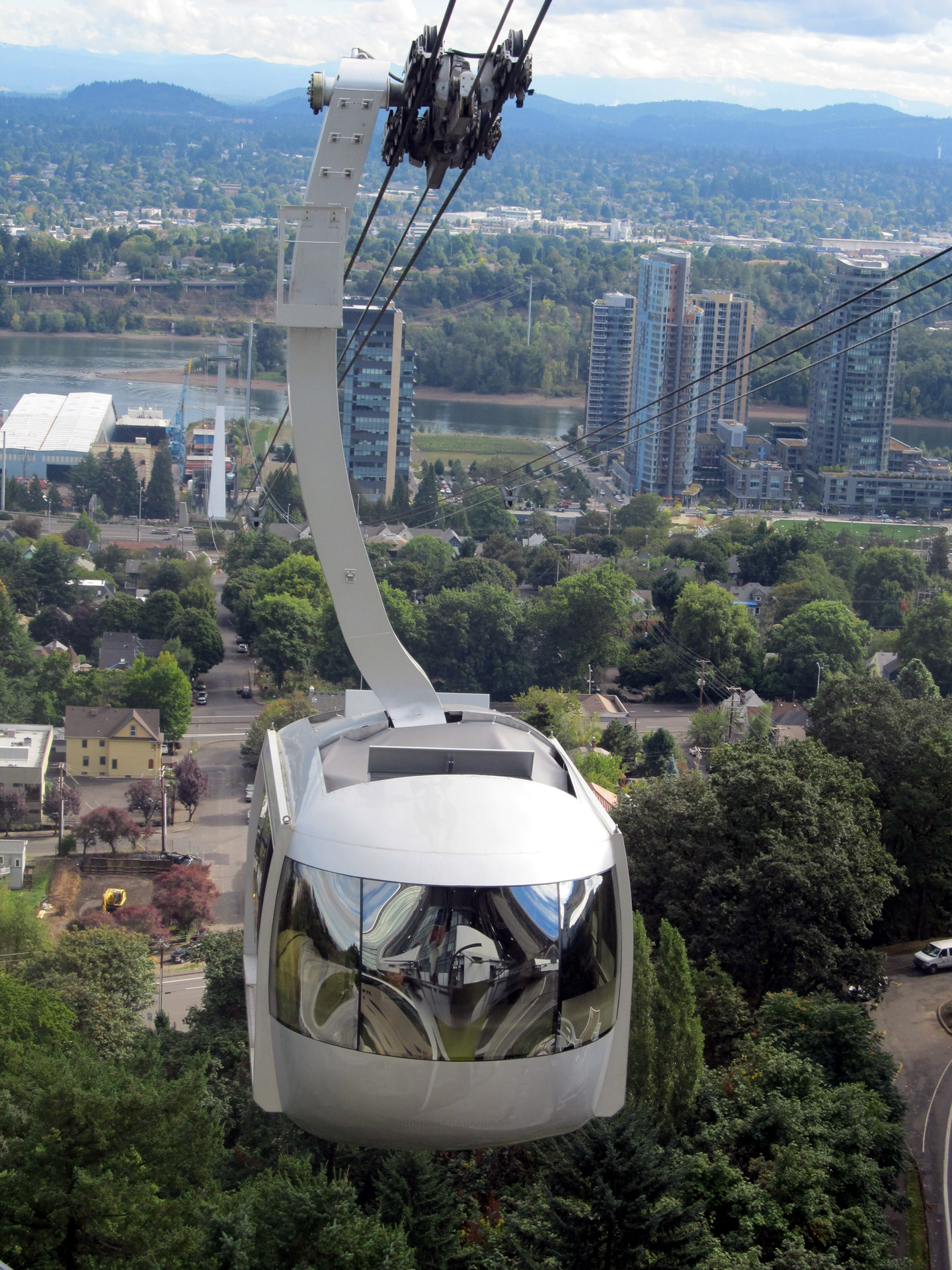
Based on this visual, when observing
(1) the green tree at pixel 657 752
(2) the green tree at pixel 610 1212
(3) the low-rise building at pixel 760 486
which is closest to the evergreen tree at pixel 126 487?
(3) the low-rise building at pixel 760 486

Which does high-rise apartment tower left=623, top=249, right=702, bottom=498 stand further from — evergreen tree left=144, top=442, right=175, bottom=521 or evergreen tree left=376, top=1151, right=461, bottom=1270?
evergreen tree left=376, top=1151, right=461, bottom=1270

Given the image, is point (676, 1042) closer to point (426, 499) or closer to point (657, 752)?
point (657, 752)

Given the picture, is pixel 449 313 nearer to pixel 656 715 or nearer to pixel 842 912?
pixel 656 715

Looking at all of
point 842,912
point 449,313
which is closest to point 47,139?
point 449,313


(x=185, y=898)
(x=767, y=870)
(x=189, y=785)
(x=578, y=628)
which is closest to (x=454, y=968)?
(x=767, y=870)

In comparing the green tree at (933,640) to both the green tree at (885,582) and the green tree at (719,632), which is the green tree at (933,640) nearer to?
the green tree at (719,632)

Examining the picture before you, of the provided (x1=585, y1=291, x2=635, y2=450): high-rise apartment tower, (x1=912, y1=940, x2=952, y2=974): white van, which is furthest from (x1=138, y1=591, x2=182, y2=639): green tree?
(x1=585, y1=291, x2=635, y2=450): high-rise apartment tower
